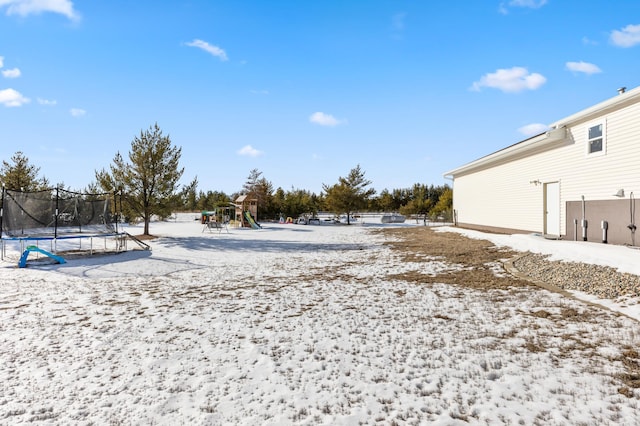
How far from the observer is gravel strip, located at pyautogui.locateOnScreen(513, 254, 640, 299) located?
20.0 ft

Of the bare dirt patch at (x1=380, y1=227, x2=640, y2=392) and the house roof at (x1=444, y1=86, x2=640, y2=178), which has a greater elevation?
the house roof at (x1=444, y1=86, x2=640, y2=178)

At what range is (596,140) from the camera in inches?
434

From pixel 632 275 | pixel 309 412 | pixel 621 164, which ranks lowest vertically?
pixel 309 412

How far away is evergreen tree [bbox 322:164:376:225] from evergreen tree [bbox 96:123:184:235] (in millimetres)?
19482

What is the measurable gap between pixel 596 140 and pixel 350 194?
26547mm

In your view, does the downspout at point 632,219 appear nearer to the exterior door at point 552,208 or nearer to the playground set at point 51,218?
the exterior door at point 552,208

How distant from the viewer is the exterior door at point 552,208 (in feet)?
41.8

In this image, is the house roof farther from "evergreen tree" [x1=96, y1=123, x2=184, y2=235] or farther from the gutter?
"evergreen tree" [x1=96, y1=123, x2=184, y2=235]

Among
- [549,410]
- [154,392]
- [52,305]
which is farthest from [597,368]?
[52,305]

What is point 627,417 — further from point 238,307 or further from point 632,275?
point 632,275

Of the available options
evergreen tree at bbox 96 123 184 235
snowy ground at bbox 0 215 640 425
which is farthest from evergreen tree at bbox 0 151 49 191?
snowy ground at bbox 0 215 640 425

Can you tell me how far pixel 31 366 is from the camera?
12.2ft

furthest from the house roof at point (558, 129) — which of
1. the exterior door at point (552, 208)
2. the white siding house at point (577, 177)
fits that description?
the exterior door at point (552, 208)

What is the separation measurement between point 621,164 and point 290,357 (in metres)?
11.3
